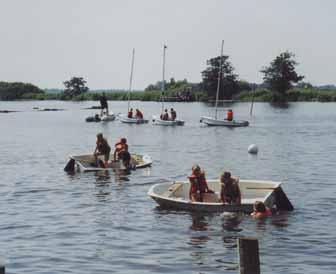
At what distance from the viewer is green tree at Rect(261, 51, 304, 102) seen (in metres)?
179

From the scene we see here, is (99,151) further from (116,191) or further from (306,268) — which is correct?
(306,268)

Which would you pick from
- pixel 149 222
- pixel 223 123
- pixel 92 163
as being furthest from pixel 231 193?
pixel 223 123

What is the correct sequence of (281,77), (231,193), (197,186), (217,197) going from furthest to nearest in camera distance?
(281,77)
(217,197)
(197,186)
(231,193)

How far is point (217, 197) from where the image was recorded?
2714cm

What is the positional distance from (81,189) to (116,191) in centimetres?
177

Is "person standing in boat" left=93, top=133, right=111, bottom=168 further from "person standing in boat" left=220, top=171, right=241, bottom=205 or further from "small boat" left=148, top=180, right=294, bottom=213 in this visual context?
"person standing in boat" left=220, top=171, right=241, bottom=205

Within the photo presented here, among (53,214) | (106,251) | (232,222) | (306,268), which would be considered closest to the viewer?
(306,268)

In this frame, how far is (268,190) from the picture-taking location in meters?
27.2

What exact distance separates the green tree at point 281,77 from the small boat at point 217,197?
502 feet

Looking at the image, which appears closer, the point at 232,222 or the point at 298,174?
the point at 232,222

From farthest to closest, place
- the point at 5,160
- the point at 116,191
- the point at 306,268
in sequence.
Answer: the point at 5,160, the point at 116,191, the point at 306,268

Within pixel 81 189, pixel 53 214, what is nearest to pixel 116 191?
pixel 81 189

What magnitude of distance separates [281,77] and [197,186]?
511ft

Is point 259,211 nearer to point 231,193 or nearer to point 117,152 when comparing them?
point 231,193
